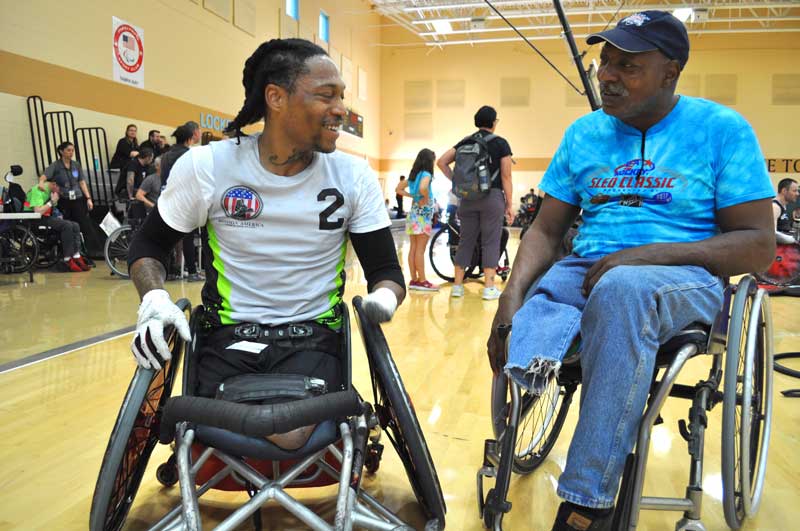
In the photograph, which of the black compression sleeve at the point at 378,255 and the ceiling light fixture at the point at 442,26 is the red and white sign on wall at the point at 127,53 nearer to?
the black compression sleeve at the point at 378,255

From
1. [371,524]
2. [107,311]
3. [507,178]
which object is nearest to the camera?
[371,524]

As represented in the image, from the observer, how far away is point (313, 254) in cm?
164

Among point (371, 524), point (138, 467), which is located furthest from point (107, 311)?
point (371, 524)

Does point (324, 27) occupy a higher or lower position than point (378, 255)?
higher

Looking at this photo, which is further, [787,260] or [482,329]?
[482,329]

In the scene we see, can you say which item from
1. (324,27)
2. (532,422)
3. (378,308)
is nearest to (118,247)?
(532,422)

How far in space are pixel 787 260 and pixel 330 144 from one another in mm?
2478

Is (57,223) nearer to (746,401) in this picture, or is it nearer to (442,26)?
(746,401)

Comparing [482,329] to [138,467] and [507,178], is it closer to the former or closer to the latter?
[507,178]

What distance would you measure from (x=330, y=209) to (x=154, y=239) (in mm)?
440

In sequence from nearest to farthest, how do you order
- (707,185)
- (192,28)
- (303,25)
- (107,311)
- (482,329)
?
(707,185) → (482,329) → (107,311) → (192,28) → (303,25)

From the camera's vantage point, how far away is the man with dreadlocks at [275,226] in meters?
1.57

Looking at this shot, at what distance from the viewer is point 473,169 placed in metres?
5.07

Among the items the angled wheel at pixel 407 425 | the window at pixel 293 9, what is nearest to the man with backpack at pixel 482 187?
the angled wheel at pixel 407 425
